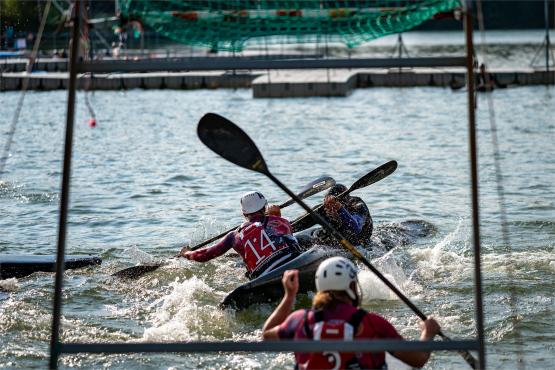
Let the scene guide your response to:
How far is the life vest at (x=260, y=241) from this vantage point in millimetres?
9617

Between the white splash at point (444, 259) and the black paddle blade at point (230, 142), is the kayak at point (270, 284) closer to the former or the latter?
the white splash at point (444, 259)

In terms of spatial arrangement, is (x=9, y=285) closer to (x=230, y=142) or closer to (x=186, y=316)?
Answer: (x=186, y=316)

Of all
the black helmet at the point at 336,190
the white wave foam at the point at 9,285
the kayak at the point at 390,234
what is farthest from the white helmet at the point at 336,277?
the black helmet at the point at 336,190

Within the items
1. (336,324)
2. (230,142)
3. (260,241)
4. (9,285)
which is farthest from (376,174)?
(336,324)

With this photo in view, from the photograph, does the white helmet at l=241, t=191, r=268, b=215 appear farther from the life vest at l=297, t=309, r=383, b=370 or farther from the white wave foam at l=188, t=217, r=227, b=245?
the life vest at l=297, t=309, r=383, b=370

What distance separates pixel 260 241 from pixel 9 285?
2849 mm

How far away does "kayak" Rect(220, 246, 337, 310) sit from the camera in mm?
9281

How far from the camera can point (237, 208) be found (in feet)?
52.4

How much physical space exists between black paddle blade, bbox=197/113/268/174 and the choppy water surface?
201 centimetres

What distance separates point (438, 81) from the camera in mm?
33562

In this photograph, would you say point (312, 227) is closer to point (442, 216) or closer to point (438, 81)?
point (442, 216)

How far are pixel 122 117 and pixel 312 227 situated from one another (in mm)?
17411

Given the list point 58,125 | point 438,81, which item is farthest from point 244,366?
point 438,81

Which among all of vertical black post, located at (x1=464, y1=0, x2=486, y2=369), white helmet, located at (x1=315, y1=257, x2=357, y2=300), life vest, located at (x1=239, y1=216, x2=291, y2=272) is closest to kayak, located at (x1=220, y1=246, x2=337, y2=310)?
life vest, located at (x1=239, y1=216, x2=291, y2=272)
